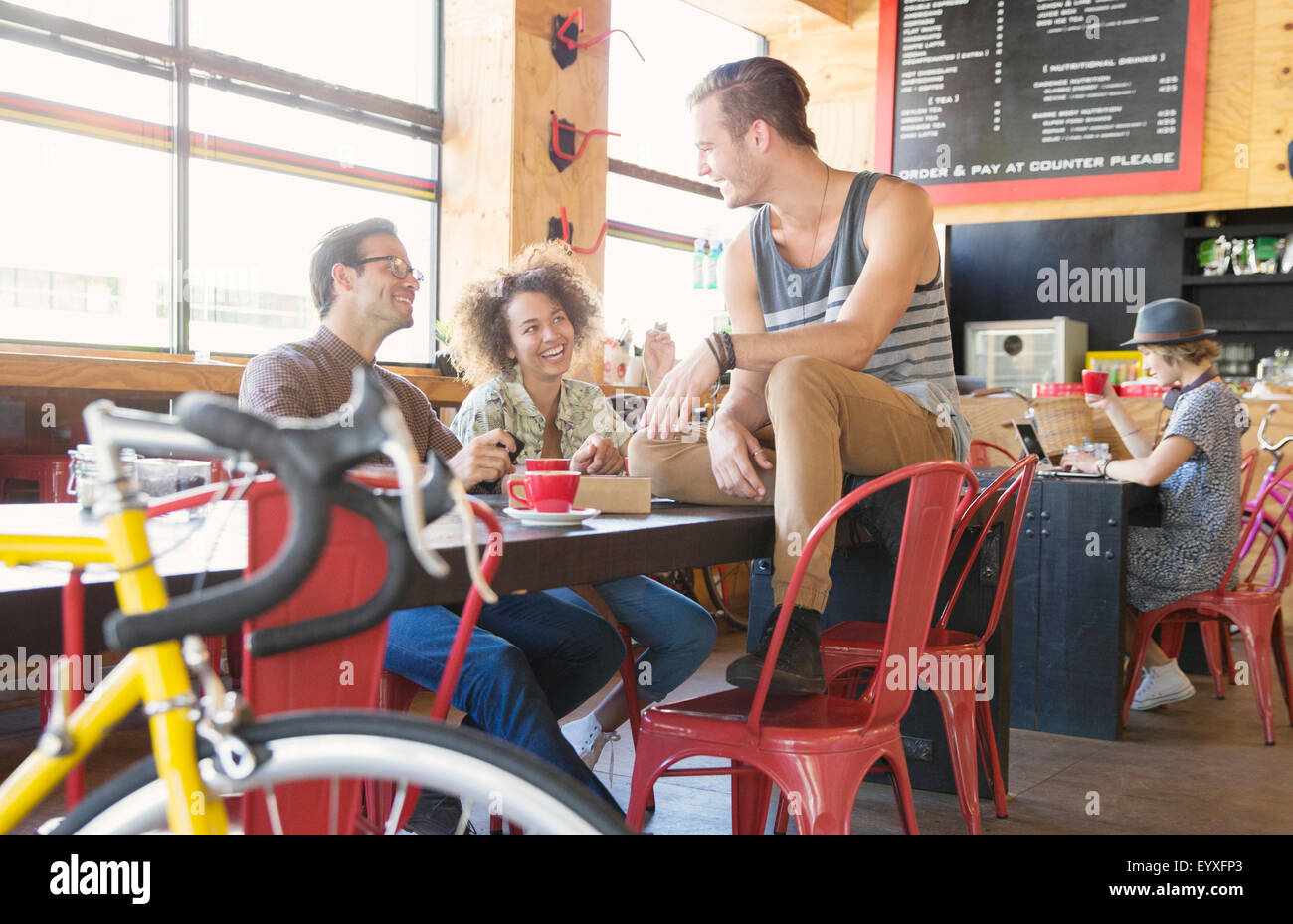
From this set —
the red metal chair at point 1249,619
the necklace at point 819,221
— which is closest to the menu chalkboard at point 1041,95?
the red metal chair at point 1249,619

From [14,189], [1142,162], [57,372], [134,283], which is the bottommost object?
[57,372]

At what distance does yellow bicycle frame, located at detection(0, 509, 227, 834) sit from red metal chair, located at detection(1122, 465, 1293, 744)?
3.31 meters

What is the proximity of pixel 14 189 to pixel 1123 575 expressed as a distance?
3.41 meters

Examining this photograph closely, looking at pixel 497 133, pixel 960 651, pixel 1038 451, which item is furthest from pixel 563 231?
pixel 960 651

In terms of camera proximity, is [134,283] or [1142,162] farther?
[1142,162]

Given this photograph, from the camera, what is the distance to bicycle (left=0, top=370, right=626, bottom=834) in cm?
64

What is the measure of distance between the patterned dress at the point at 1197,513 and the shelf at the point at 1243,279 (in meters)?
3.05

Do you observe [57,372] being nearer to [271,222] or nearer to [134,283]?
[134,283]

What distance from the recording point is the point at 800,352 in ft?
6.31

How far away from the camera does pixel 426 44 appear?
4855mm

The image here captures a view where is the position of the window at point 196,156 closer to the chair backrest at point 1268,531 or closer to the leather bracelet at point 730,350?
the leather bracelet at point 730,350

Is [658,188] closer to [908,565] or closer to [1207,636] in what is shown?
[1207,636]
